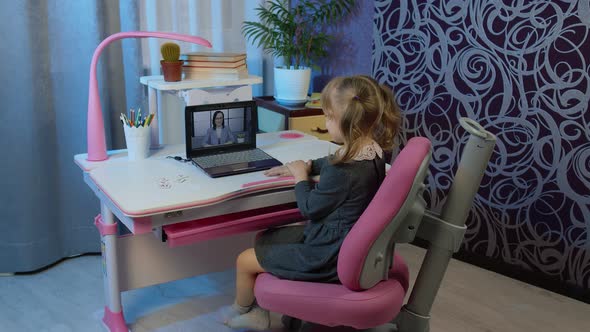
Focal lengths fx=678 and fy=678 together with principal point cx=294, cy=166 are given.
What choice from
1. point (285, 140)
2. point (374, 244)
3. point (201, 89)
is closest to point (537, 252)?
point (285, 140)

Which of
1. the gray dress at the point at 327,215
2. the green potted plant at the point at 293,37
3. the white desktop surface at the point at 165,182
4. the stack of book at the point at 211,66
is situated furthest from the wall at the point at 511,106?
the gray dress at the point at 327,215

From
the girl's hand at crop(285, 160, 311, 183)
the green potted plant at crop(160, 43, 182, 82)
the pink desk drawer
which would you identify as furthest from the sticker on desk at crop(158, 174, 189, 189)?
the green potted plant at crop(160, 43, 182, 82)

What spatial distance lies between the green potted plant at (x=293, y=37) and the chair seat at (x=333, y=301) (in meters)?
1.48

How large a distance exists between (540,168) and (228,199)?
1.39 meters

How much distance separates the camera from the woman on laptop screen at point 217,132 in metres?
2.32

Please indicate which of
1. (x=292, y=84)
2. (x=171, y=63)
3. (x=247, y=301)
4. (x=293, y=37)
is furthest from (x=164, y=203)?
(x=293, y=37)

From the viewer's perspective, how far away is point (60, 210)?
9.67ft

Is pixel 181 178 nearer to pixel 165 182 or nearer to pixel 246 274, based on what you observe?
pixel 165 182

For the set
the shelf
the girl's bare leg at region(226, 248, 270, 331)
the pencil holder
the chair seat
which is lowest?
the girl's bare leg at region(226, 248, 270, 331)

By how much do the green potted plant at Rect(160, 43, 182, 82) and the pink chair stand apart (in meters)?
0.87

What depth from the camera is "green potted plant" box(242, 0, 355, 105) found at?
3232 mm

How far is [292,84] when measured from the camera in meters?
3.21

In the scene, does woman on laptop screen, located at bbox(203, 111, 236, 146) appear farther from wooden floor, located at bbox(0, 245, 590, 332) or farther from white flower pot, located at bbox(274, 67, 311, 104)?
white flower pot, located at bbox(274, 67, 311, 104)

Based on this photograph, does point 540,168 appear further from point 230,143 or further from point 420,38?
point 230,143
